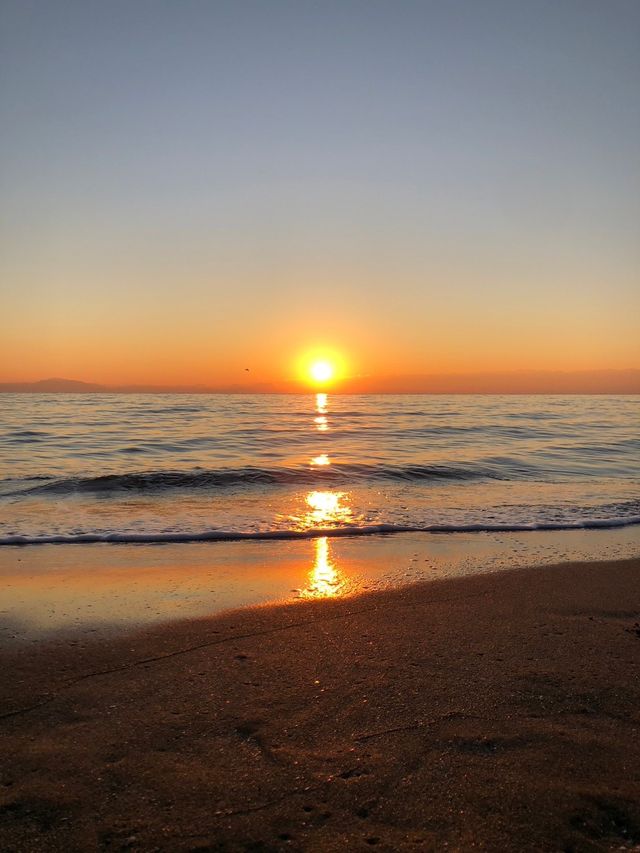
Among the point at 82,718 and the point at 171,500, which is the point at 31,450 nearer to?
the point at 171,500

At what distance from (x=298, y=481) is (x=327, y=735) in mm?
11316

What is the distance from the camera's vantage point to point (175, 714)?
3.17m

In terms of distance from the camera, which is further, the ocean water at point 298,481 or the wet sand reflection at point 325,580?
the ocean water at point 298,481

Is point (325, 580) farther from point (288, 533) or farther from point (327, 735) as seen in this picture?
point (327, 735)

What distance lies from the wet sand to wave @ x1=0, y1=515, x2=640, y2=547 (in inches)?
133

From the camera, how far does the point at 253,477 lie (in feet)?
47.4

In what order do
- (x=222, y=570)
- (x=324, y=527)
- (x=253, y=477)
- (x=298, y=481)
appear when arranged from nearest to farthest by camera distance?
(x=222, y=570), (x=324, y=527), (x=298, y=481), (x=253, y=477)

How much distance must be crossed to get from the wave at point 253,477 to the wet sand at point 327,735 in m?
9.24

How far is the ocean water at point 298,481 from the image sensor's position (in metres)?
9.02

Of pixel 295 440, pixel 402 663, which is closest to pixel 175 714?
pixel 402 663

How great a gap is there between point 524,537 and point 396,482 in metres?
6.24

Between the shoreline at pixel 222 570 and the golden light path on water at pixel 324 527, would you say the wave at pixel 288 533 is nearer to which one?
the shoreline at pixel 222 570

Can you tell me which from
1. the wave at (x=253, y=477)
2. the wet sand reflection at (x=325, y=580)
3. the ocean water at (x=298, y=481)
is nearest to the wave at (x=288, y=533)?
the ocean water at (x=298, y=481)

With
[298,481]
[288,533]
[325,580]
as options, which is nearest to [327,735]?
[325,580]
